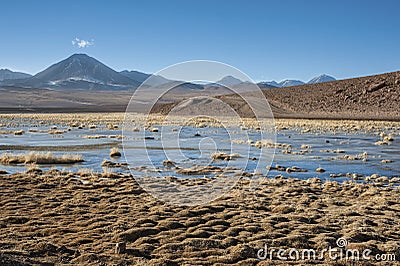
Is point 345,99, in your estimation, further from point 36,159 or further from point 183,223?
point 183,223

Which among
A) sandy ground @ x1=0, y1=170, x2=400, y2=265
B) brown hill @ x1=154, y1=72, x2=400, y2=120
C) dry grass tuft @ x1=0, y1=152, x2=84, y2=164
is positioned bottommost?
sandy ground @ x1=0, y1=170, x2=400, y2=265

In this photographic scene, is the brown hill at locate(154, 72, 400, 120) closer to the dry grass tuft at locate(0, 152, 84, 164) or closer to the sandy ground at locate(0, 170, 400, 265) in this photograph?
the dry grass tuft at locate(0, 152, 84, 164)

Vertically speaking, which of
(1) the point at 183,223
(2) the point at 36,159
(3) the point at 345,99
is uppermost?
(3) the point at 345,99

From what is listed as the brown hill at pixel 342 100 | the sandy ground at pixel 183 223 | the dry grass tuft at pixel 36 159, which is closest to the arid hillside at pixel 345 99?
the brown hill at pixel 342 100

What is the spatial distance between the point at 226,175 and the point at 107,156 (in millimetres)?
9393

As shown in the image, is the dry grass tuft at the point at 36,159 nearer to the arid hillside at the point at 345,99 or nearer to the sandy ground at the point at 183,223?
the sandy ground at the point at 183,223

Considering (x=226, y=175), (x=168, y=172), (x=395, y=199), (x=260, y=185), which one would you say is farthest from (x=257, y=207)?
(x=168, y=172)

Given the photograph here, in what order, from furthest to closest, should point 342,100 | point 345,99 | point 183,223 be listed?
1. point 342,100
2. point 345,99
3. point 183,223

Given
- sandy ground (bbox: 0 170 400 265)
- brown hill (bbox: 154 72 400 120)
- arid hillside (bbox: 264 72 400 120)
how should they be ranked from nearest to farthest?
sandy ground (bbox: 0 170 400 265) < brown hill (bbox: 154 72 400 120) < arid hillside (bbox: 264 72 400 120)

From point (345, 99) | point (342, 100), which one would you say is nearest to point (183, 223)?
point (342, 100)

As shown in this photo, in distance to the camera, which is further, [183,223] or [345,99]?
[345,99]

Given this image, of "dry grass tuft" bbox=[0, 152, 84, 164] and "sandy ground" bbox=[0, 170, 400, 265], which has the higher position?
"dry grass tuft" bbox=[0, 152, 84, 164]

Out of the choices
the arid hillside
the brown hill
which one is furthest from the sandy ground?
the arid hillside

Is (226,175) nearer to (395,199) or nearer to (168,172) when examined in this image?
(168,172)
